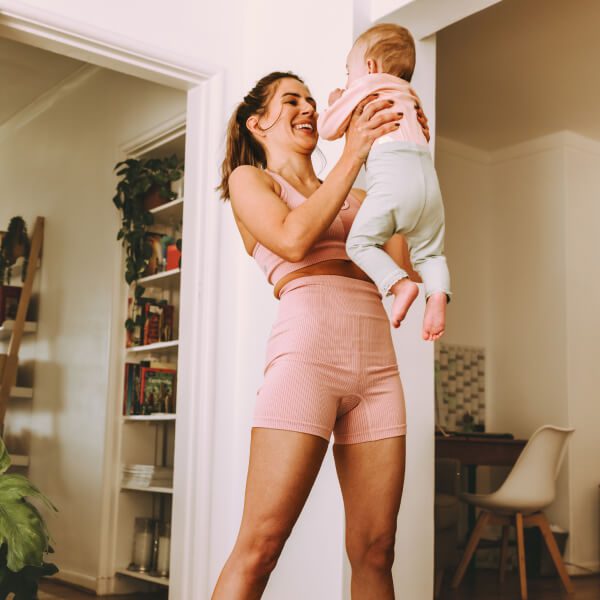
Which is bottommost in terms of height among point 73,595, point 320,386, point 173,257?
point 73,595

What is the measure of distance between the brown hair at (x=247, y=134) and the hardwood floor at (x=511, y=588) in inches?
124

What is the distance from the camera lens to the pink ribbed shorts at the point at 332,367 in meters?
1.47

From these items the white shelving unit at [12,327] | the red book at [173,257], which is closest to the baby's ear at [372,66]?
the red book at [173,257]

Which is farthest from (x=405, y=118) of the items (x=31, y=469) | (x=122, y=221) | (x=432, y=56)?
(x=31, y=469)

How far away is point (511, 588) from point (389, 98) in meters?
3.84

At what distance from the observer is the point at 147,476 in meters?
4.30

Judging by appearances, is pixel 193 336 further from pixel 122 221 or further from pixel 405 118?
pixel 405 118

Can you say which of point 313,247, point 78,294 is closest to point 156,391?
point 78,294

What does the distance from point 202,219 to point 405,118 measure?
2.02m

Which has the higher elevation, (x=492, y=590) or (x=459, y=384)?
(x=459, y=384)

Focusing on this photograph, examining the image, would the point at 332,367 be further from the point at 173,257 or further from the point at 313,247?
the point at 173,257

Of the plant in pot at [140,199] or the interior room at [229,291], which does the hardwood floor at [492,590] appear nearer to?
the interior room at [229,291]

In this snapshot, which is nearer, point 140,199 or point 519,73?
point 140,199

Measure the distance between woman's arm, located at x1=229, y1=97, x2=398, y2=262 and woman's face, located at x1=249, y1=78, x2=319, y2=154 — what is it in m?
0.22
